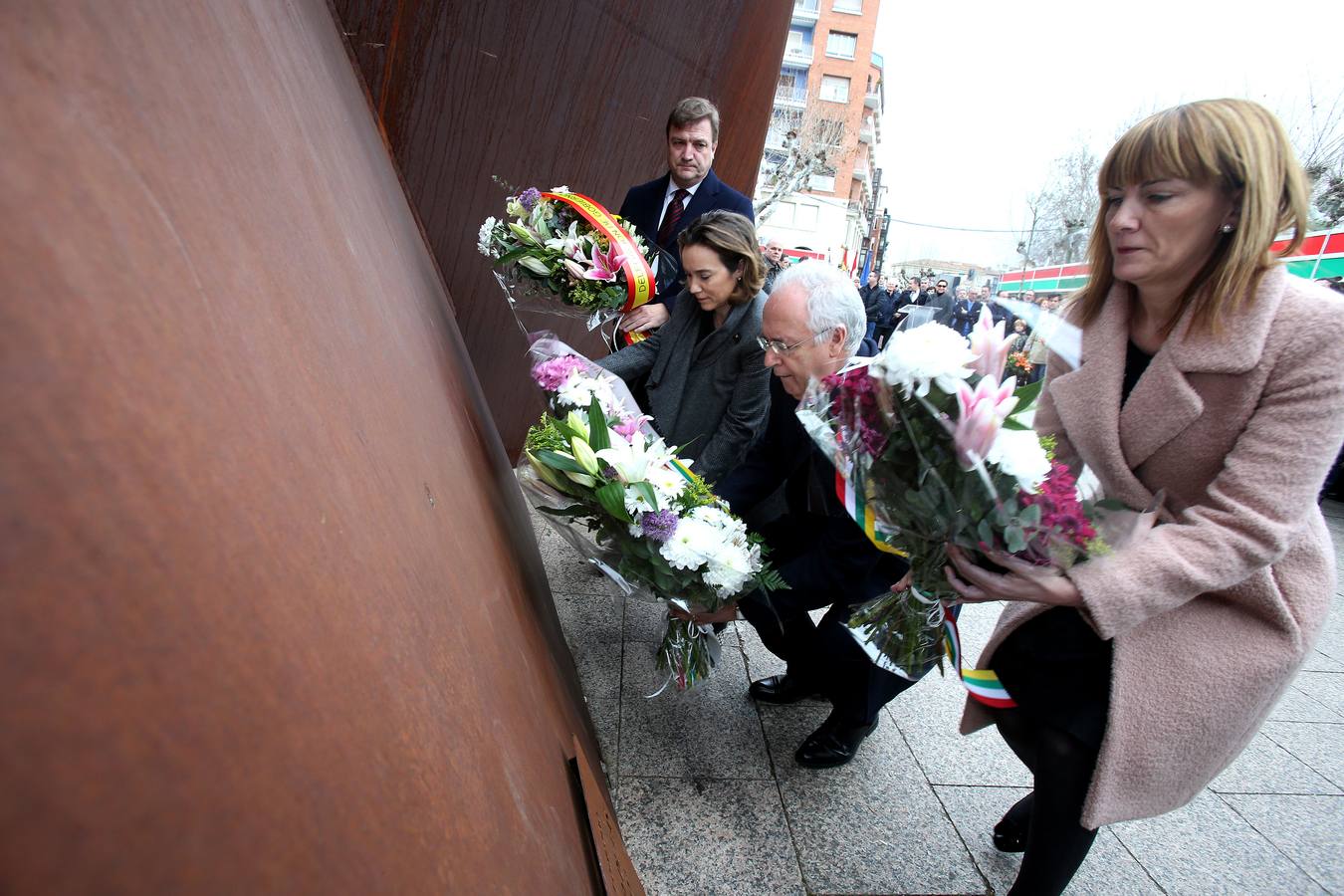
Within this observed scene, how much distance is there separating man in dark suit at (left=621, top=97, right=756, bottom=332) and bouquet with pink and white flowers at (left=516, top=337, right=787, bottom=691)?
4.43ft

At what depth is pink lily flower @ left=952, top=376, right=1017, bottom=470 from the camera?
1.58m

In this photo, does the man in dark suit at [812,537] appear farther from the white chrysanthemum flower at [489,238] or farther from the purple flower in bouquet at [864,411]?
the white chrysanthemum flower at [489,238]

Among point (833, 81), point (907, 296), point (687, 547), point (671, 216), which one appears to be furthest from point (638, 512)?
point (833, 81)

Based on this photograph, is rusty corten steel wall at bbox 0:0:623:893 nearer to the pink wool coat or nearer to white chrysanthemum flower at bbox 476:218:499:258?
the pink wool coat

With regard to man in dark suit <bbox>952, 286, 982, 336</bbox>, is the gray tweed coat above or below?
above

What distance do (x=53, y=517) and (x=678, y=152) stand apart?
3.70 meters

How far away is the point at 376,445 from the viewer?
0.97 meters

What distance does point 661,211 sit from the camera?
402 centimetres

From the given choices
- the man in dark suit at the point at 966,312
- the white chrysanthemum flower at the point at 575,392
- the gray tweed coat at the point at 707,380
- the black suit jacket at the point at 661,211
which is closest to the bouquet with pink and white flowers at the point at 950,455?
the white chrysanthemum flower at the point at 575,392

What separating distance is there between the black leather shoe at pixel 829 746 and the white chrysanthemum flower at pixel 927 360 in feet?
5.38

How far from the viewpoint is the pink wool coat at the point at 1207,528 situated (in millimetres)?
1538

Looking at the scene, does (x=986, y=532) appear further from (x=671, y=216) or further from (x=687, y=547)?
(x=671, y=216)

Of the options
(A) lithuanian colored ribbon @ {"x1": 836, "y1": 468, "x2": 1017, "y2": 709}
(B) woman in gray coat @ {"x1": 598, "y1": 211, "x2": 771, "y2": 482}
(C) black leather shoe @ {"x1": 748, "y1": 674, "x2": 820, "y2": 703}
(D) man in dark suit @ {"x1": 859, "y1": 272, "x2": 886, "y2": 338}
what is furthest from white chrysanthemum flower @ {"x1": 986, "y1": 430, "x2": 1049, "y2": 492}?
(D) man in dark suit @ {"x1": 859, "y1": 272, "x2": 886, "y2": 338}

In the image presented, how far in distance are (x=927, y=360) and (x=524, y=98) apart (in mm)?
3364
